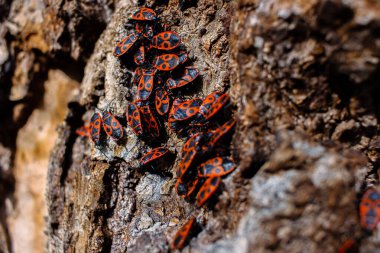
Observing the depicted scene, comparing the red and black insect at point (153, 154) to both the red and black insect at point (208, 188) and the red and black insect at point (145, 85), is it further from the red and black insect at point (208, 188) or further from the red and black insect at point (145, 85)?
the red and black insect at point (208, 188)

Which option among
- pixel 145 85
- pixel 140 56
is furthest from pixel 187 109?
pixel 140 56

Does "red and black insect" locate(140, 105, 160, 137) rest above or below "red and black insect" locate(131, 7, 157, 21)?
below

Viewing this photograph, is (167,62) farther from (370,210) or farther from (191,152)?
(370,210)

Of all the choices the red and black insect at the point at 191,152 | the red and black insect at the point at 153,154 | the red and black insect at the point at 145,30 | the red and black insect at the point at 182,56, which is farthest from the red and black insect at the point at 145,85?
the red and black insect at the point at 191,152

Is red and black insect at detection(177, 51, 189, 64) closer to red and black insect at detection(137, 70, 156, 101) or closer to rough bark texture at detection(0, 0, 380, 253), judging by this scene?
rough bark texture at detection(0, 0, 380, 253)

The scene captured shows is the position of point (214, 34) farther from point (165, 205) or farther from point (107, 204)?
point (107, 204)

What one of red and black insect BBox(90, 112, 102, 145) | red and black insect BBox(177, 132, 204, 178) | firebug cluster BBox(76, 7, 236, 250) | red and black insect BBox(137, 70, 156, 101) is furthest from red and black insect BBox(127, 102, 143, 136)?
red and black insect BBox(177, 132, 204, 178)
